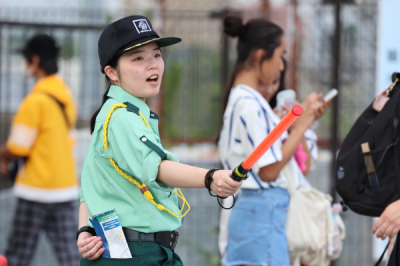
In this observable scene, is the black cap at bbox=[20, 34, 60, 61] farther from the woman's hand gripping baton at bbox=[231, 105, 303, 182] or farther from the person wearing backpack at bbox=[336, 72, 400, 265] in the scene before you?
the woman's hand gripping baton at bbox=[231, 105, 303, 182]

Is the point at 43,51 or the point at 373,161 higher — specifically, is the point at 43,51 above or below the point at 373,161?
above

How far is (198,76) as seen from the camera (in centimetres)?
514

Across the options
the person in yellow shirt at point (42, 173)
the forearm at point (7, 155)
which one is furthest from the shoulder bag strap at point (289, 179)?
the forearm at point (7, 155)

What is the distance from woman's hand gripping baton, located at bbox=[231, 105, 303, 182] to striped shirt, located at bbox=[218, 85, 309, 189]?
109 cm

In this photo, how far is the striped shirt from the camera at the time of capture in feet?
8.70

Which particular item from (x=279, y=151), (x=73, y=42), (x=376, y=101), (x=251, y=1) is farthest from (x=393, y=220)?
(x=251, y=1)

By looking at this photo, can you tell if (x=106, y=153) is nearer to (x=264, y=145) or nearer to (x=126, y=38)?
(x=126, y=38)

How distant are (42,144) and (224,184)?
2835mm

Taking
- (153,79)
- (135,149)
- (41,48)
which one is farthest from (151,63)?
(41,48)

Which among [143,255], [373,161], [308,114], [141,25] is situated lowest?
[143,255]

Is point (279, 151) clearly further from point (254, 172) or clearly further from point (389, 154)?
point (389, 154)

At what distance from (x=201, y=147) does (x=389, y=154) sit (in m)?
3.13

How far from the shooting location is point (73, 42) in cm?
520

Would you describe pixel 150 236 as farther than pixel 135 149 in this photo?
Yes
